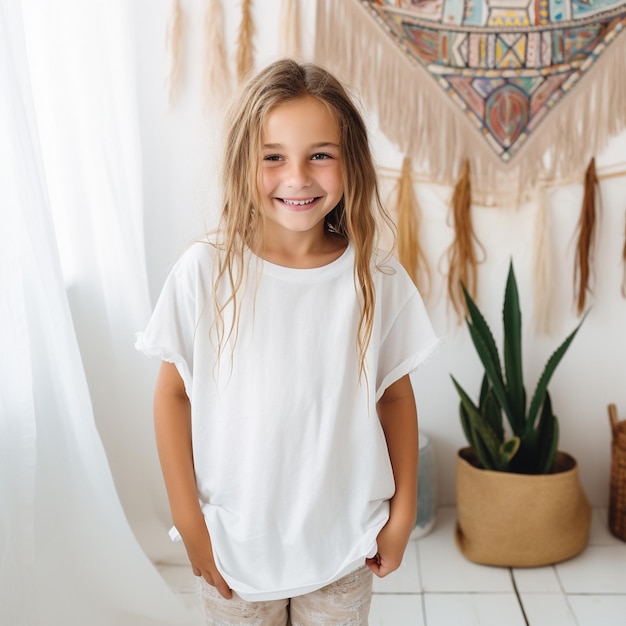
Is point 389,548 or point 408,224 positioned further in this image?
point 408,224

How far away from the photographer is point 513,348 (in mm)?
2059

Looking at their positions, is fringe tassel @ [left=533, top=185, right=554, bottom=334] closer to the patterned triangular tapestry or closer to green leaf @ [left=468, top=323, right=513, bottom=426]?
the patterned triangular tapestry

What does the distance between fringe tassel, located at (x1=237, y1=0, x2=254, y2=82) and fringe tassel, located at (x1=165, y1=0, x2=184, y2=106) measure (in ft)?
0.50

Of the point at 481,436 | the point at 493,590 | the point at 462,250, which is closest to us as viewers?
the point at 493,590

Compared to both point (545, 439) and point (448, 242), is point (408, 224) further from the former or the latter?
point (545, 439)

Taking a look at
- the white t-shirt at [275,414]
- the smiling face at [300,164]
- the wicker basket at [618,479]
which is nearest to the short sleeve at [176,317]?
the white t-shirt at [275,414]

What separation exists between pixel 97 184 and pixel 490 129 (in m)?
1.06

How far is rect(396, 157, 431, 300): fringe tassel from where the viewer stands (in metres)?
2.19

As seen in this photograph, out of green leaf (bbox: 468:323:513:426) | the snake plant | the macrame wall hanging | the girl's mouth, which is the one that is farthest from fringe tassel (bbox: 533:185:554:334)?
the girl's mouth

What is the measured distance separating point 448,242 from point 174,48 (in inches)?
35.5

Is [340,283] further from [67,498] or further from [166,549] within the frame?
[166,549]

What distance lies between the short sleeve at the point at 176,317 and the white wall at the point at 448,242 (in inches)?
34.0

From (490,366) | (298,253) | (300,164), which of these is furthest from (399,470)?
(490,366)

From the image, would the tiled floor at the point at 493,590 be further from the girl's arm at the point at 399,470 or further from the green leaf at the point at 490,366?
the girl's arm at the point at 399,470
